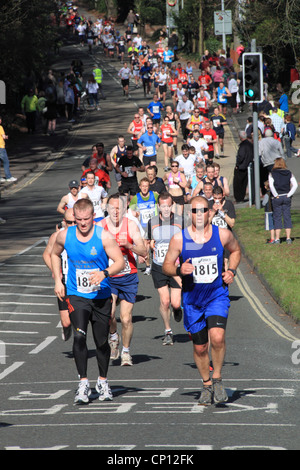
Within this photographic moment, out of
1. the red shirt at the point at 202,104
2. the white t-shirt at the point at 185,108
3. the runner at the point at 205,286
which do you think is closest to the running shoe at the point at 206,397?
the runner at the point at 205,286

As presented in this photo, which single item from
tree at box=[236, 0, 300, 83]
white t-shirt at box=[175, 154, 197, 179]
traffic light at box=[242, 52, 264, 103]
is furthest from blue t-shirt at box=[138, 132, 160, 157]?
tree at box=[236, 0, 300, 83]

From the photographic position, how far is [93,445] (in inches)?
289

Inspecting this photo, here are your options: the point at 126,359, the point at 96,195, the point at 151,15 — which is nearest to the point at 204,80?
the point at 96,195

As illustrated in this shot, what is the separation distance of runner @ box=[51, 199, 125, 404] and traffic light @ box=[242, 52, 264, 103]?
44.3 feet

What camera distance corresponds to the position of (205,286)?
352 inches

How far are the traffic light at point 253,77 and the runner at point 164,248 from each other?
9.30m

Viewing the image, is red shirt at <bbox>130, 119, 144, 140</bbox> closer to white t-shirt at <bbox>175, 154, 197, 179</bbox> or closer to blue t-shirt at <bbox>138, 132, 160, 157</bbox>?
blue t-shirt at <bbox>138, 132, 160, 157</bbox>

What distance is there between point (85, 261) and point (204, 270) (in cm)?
111

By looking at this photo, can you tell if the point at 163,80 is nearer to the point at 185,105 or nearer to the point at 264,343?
the point at 185,105

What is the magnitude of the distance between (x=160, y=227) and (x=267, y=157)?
1182 centimetres

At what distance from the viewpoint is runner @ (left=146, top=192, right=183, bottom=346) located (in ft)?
41.7

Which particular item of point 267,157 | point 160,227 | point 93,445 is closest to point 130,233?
point 160,227

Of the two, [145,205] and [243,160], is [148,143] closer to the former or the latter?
[243,160]
